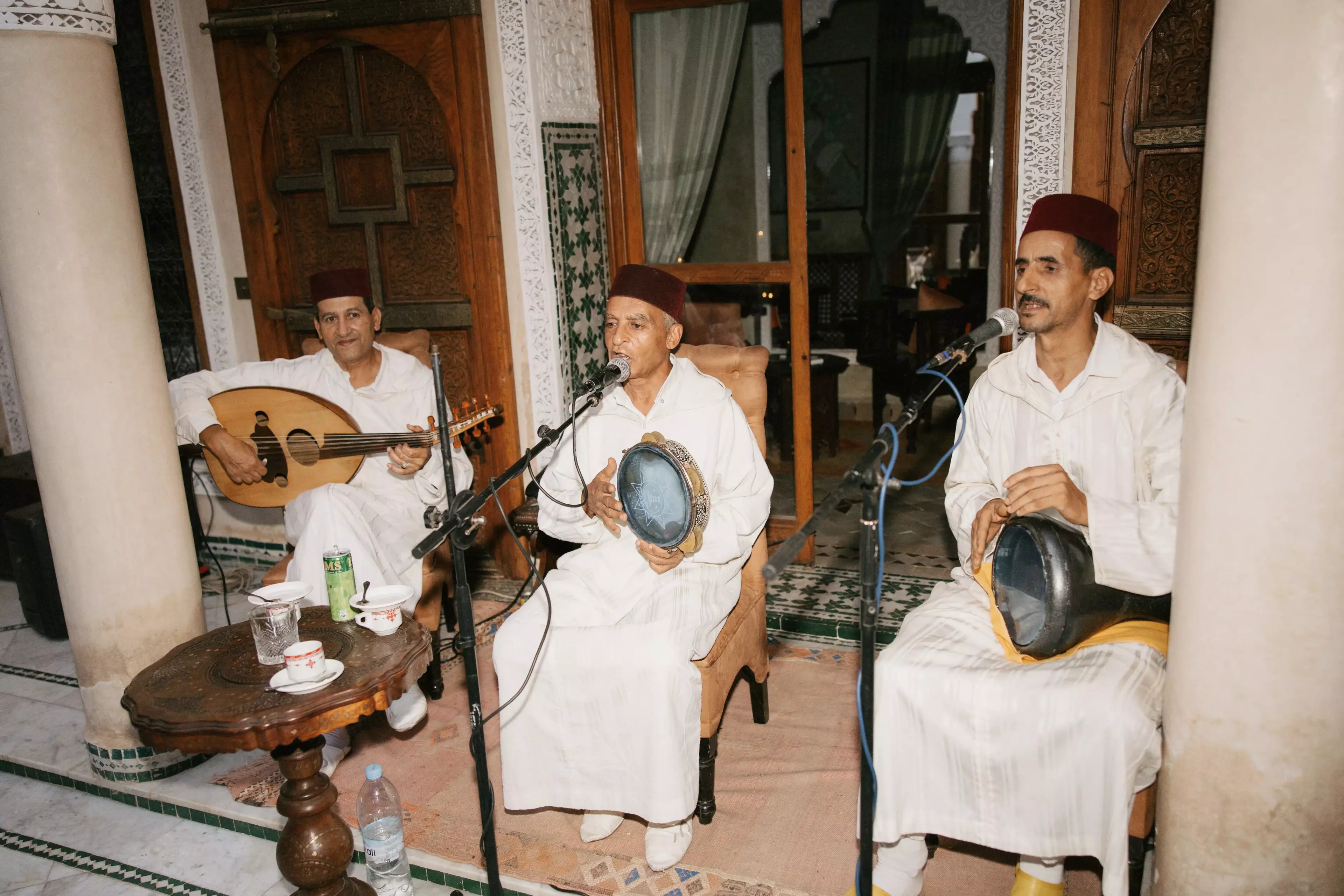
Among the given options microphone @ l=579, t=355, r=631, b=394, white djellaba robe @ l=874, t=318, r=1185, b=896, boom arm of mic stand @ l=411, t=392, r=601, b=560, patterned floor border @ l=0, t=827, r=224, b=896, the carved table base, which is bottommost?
patterned floor border @ l=0, t=827, r=224, b=896

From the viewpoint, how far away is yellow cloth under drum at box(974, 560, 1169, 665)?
2.44 meters

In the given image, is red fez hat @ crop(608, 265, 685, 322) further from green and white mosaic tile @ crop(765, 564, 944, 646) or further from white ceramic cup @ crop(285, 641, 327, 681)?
green and white mosaic tile @ crop(765, 564, 944, 646)

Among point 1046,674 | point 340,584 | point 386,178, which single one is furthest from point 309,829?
point 386,178

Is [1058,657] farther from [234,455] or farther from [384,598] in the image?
[234,455]

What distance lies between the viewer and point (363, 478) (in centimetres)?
388

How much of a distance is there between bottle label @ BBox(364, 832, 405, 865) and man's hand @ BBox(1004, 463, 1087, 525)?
6.21ft

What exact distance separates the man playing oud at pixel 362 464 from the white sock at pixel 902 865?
1799 millimetres

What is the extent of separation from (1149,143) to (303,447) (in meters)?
3.41

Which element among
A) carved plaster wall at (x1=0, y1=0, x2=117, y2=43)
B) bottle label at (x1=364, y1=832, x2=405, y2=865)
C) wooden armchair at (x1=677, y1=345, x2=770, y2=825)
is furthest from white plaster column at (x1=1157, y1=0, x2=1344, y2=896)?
carved plaster wall at (x1=0, y1=0, x2=117, y2=43)

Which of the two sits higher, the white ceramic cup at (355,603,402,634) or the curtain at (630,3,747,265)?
the curtain at (630,3,747,265)

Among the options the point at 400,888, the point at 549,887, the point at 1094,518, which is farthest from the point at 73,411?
the point at 1094,518

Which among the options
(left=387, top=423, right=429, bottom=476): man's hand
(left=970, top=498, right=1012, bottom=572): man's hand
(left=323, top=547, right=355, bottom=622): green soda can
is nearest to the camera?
(left=970, top=498, right=1012, bottom=572): man's hand

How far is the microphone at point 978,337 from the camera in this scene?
2.05 metres

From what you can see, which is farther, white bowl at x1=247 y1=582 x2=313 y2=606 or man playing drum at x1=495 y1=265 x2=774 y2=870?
man playing drum at x1=495 y1=265 x2=774 y2=870
